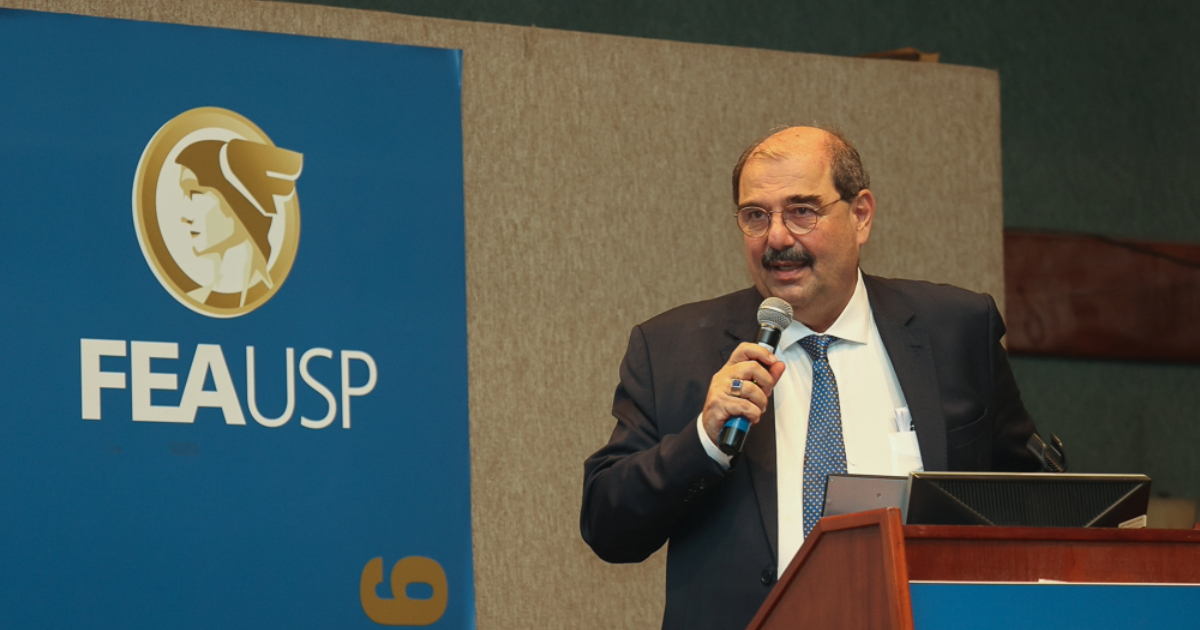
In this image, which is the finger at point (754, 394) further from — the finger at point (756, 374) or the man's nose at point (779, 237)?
the man's nose at point (779, 237)

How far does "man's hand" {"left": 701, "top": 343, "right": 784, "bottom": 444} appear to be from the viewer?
199 centimetres

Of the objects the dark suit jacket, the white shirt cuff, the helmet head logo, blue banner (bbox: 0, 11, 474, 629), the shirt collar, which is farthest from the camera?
the helmet head logo

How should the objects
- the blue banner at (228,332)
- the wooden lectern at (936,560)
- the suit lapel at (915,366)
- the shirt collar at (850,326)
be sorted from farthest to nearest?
the blue banner at (228,332) < the shirt collar at (850,326) < the suit lapel at (915,366) < the wooden lectern at (936,560)

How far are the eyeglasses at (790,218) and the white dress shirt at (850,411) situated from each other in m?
0.17

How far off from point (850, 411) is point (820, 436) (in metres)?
0.08

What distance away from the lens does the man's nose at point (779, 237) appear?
238cm

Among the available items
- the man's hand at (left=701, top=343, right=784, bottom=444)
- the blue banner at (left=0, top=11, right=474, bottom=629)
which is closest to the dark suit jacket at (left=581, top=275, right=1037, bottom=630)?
the man's hand at (left=701, top=343, right=784, bottom=444)

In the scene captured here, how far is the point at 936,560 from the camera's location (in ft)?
5.40

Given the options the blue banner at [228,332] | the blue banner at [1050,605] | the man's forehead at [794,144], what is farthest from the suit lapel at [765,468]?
the blue banner at [228,332]

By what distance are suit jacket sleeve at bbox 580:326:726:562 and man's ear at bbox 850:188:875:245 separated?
0.40 meters

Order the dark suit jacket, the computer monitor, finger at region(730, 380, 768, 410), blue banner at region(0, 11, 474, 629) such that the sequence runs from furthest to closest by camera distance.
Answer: blue banner at region(0, 11, 474, 629) → the dark suit jacket → finger at region(730, 380, 768, 410) → the computer monitor

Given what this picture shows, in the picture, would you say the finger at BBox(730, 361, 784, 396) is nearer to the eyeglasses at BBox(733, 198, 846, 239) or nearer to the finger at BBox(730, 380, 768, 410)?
the finger at BBox(730, 380, 768, 410)

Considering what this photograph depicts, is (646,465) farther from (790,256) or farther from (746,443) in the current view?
(790,256)

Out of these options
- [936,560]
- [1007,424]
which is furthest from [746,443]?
→ [936,560]
